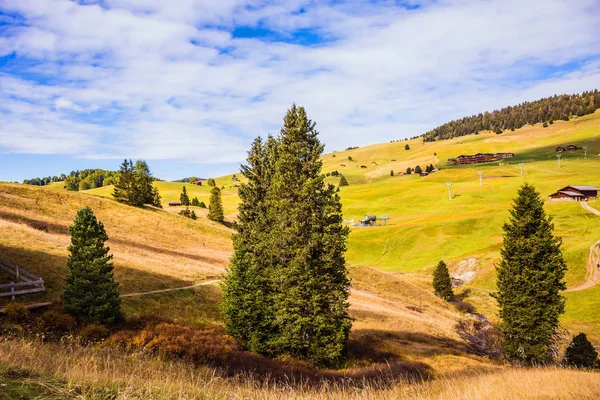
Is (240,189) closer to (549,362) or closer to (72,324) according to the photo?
(72,324)

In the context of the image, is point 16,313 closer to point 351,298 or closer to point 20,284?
point 20,284

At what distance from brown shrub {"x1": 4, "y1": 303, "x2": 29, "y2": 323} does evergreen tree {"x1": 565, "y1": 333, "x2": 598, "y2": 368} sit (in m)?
40.6

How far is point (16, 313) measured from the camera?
22.1m

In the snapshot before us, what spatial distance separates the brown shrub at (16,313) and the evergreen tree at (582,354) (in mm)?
40565

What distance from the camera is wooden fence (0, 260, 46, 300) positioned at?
2586cm

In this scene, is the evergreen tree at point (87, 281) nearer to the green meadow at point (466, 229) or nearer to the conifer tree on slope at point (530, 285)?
the conifer tree on slope at point (530, 285)

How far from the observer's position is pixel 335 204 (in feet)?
83.2

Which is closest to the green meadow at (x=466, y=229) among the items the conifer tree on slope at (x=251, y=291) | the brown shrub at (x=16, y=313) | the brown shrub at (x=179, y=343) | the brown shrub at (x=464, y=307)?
the brown shrub at (x=464, y=307)

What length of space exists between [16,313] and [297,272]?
18022mm

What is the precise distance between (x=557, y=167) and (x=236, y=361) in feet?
627

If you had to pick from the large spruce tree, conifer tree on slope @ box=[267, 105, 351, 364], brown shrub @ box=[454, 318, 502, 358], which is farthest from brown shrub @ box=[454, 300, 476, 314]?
conifer tree on slope @ box=[267, 105, 351, 364]

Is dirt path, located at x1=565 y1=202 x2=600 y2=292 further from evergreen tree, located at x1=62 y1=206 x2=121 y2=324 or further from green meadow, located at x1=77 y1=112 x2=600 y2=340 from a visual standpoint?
evergreen tree, located at x1=62 y1=206 x2=121 y2=324

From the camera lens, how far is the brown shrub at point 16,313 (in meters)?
21.7

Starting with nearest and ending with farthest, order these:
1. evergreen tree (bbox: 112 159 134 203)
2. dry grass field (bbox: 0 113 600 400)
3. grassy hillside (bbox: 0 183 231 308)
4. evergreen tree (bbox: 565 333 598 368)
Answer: dry grass field (bbox: 0 113 600 400), evergreen tree (bbox: 565 333 598 368), grassy hillside (bbox: 0 183 231 308), evergreen tree (bbox: 112 159 134 203)
